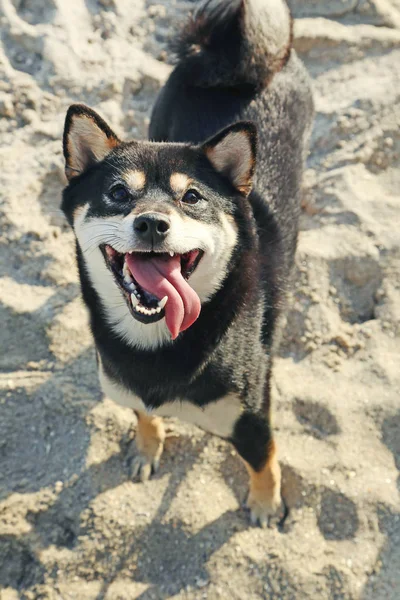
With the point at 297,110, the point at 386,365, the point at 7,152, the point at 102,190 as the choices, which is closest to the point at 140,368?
the point at 102,190

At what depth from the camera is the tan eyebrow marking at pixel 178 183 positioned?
7.62ft

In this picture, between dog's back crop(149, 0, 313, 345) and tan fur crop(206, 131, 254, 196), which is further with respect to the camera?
Result: dog's back crop(149, 0, 313, 345)

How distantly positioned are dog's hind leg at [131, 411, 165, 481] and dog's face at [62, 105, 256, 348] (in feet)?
2.44

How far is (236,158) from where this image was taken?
245cm

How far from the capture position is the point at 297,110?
3307 mm

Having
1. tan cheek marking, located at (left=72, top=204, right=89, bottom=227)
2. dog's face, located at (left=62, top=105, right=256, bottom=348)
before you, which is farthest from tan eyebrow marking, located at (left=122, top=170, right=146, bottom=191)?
tan cheek marking, located at (left=72, top=204, right=89, bottom=227)

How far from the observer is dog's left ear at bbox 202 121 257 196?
240 centimetres

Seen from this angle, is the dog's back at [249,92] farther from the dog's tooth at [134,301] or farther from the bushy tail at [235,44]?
the dog's tooth at [134,301]

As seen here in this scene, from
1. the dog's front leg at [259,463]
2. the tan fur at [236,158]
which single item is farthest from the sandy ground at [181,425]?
the tan fur at [236,158]

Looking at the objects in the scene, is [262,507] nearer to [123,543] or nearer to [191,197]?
[123,543]

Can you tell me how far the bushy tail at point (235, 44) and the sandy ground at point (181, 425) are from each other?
1049mm

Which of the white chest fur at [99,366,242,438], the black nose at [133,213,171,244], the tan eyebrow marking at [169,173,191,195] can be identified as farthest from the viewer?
the white chest fur at [99,366,242,438]

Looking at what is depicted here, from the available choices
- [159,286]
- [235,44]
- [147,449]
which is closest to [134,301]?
[159,286]

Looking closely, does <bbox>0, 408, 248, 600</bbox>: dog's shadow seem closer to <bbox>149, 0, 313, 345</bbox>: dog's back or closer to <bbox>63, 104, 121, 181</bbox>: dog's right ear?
<bbox>149, 0, 313, 345</bbox>: dog's back
